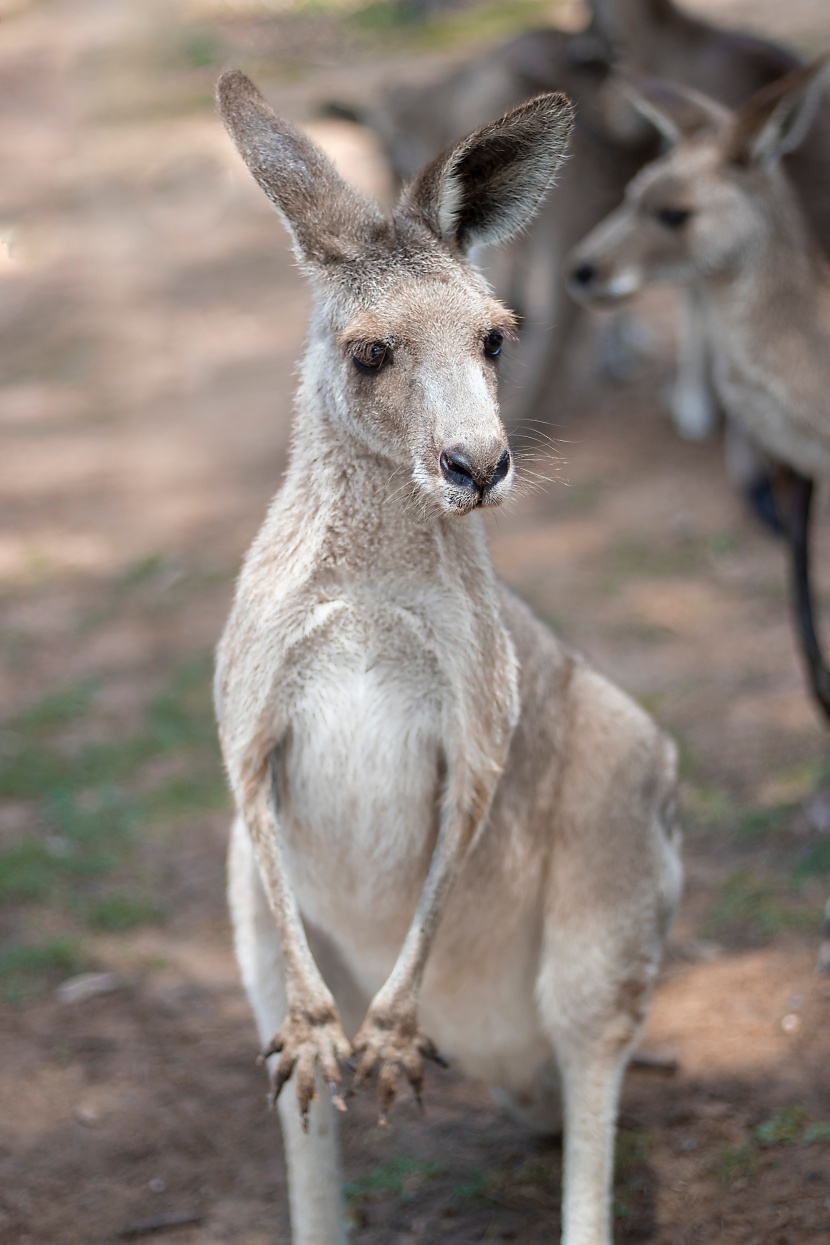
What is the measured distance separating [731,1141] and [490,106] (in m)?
4.76

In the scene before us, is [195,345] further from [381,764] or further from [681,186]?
[381,764]

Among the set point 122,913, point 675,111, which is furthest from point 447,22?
point 122,913

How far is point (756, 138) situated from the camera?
12.9ft

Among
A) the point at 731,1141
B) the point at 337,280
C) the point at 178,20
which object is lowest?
the point at 731,1141

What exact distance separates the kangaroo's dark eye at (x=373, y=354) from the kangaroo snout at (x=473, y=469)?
23 cm

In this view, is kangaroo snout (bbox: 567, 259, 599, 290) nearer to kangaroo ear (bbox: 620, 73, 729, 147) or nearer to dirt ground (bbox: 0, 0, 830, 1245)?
kangaroo ear (bbox: 620, 73, 729, 147)

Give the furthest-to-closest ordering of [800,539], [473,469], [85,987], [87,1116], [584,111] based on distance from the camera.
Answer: [584,111] → [800,539] → [85,987] → [87,1116] → [473,469]

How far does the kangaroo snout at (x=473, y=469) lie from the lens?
6.83 ft

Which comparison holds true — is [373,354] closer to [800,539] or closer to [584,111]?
[800,539]

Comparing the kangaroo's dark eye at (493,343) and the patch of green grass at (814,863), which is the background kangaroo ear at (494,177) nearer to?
the kangaroo's dark eye at (493,343)

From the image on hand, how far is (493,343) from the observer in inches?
91.1

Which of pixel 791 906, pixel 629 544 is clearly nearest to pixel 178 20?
pixel 629 544

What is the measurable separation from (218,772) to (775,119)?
96.2 inches

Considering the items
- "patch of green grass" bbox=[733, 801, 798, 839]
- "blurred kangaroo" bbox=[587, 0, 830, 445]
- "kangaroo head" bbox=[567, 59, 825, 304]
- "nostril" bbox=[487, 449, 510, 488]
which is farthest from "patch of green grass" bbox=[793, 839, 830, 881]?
"blurred kangaroo" bbox=[587, 0, 830, 445]
